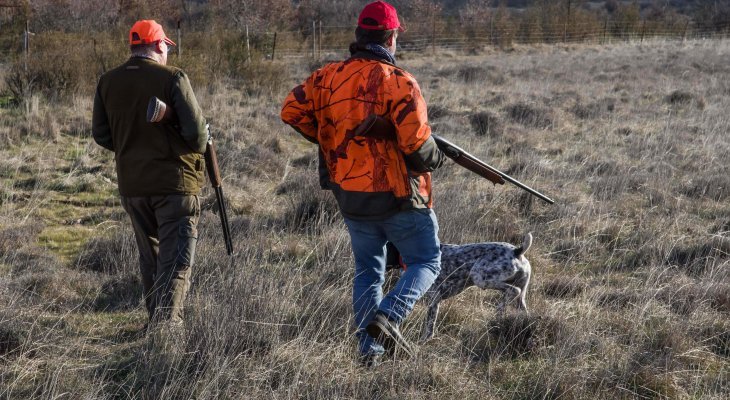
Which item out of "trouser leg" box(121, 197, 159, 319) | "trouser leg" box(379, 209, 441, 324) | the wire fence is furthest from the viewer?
the wire fence

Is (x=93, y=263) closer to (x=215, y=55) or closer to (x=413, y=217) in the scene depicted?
(x=413, y=217)

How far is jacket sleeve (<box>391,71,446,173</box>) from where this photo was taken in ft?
10.6

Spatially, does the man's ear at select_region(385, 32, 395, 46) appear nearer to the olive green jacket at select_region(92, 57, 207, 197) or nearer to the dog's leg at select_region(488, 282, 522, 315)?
the olive green jacket at select_region(92, 57, 207, 197)

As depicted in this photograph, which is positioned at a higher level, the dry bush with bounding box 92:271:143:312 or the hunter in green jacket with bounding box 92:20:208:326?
the hunter in green jacket with bounding box 92:20:208:326

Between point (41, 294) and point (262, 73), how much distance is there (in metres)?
10.9

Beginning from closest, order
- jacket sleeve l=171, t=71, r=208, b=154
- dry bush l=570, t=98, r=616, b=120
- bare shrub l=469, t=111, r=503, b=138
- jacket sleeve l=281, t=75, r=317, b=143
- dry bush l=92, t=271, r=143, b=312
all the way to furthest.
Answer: jacket sleeve l=281, t=75, r=317, b=143
jacket sleeve l=171, t=71, r=208, b=154
dry bush l=92, t=271, r=143, b=312
bare shrub l=469, t=111, r=503, b=138
dry bush l=570, t=98, r=616, b=120

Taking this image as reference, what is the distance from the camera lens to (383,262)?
3684 mm

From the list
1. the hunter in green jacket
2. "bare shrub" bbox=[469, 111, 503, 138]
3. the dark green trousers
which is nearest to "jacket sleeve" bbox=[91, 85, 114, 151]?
the hunter in green jacket

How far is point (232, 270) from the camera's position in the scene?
452 centimetres

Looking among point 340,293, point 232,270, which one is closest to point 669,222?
point 340,293

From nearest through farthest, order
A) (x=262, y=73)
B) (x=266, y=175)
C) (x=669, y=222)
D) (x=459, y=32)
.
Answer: (x=669, y=222), (x=266, y=175), (x=262, y=73), (x=459, y=32)

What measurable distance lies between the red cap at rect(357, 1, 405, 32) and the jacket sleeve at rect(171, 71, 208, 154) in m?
1.09

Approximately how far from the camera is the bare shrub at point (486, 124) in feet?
35.3

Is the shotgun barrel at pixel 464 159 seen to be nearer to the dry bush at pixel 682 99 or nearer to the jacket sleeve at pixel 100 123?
the jacket sleeve at pixel 100 123
